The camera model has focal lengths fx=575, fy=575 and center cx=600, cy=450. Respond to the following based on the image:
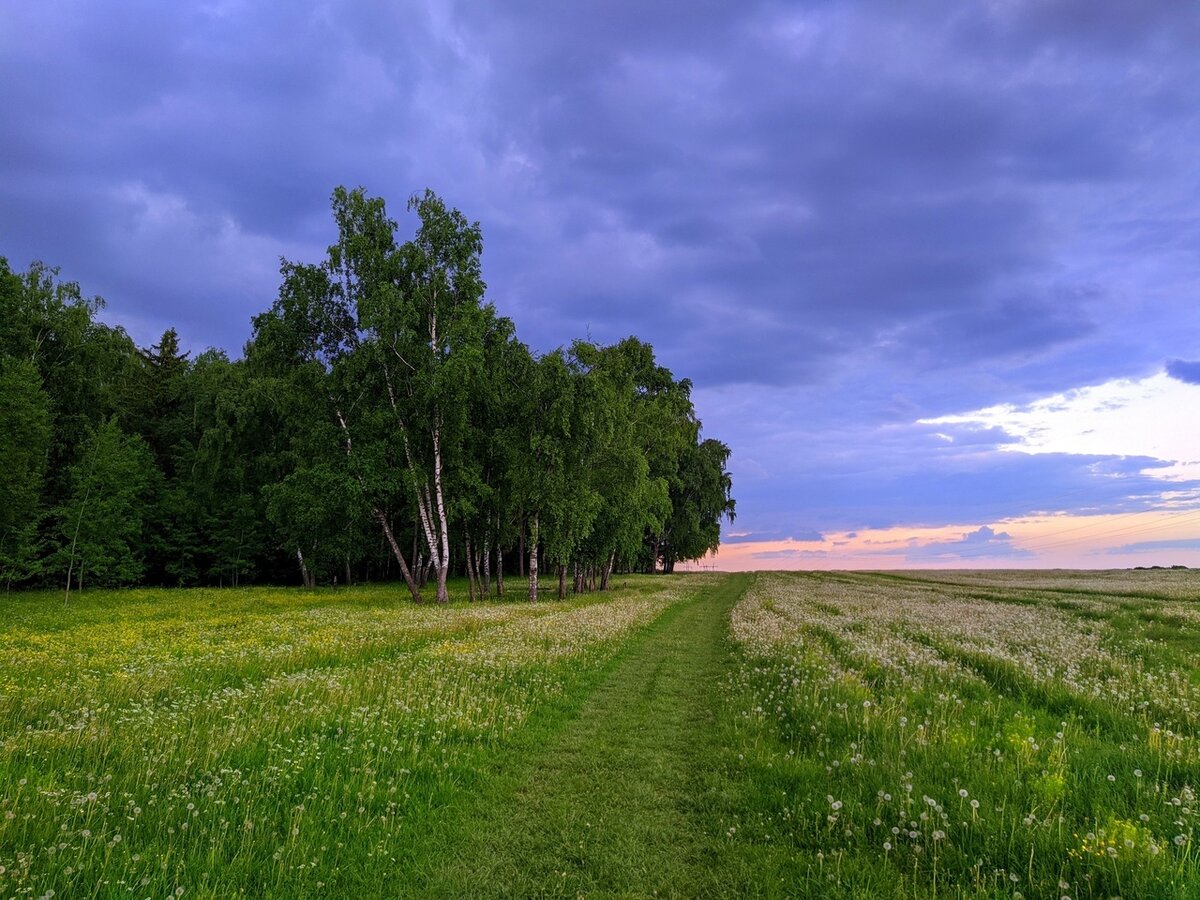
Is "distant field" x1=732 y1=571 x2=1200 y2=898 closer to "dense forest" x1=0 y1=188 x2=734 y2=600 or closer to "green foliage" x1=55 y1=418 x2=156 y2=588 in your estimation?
"dense forest" x1=0 y1=188 x2=734 y2=600

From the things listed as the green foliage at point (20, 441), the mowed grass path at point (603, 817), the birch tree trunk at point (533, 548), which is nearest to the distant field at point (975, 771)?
the mowed grass path at point (603, 817)

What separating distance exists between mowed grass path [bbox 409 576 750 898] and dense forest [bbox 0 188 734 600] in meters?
25.9

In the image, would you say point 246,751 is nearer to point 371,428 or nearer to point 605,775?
point 605,775

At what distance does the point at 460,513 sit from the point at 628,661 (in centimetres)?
2286

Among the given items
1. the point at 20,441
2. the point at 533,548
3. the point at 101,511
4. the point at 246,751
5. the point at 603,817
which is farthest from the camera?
the point at 101,511

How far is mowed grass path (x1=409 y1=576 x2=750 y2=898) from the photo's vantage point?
5426 mm

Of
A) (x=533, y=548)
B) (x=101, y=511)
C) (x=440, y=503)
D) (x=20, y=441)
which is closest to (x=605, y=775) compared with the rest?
(x=440, y=503)

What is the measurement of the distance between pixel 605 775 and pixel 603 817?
4.64 feet

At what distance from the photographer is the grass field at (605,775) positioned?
520cm

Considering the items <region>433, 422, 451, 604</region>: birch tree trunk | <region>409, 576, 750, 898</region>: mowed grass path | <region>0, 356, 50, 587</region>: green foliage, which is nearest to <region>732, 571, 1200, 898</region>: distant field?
<region>409, 576, 750, 898</region>: mowed grass path

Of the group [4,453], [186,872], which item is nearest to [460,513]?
[4,453]

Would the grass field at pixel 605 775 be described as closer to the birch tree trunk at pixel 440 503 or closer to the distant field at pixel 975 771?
the distant field at pixel 975 771

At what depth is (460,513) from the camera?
123 ft

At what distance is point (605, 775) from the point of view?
8.09m
